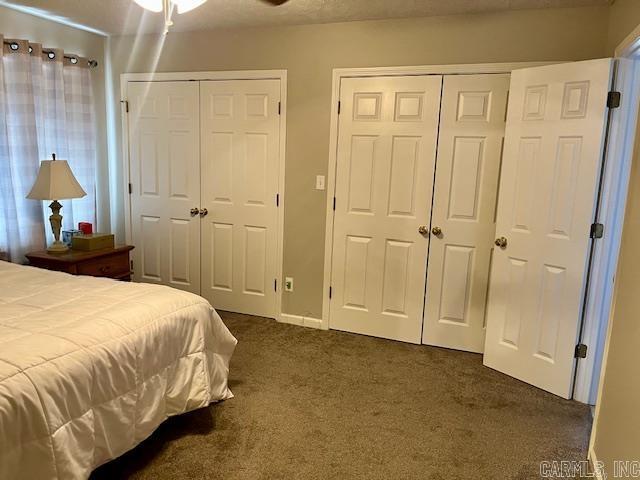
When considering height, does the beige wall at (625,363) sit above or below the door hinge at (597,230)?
below

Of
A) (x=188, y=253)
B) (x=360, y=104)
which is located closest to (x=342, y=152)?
(x=360, y=104)

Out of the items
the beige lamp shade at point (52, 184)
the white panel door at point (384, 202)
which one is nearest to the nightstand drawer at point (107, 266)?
the beige lamp shade at point (52, 184)

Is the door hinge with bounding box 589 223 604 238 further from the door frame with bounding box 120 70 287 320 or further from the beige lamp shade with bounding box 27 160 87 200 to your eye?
the beige lamp shade with bounding box 27 160 87 200

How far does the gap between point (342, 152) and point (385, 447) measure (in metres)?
2.08

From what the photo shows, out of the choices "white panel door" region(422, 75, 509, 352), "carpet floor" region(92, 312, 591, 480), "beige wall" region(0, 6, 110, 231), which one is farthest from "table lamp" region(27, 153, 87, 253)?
"white panel door" region(422, 75, 509, 352)

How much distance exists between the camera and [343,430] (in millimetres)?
2391

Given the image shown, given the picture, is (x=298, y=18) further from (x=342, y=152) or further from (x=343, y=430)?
(x=343, y=430)

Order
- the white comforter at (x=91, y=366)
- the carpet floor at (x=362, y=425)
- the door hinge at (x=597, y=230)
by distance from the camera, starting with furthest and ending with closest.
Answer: the door hinge at (x=597, y=230) → the carpet floor at (x=362, y=425) → the white comforter at (x=91, y=366)

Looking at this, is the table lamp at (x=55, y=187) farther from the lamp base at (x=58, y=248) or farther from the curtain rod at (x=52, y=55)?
the curtain rod at (x=52, y=55)

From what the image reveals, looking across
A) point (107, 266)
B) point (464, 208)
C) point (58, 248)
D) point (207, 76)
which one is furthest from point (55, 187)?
point (464, 208)

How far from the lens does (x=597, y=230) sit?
2.61 m

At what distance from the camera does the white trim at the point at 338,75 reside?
10.2 ft

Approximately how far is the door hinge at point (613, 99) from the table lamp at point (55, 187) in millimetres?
3371

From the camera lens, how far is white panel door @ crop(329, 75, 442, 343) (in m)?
3.33
